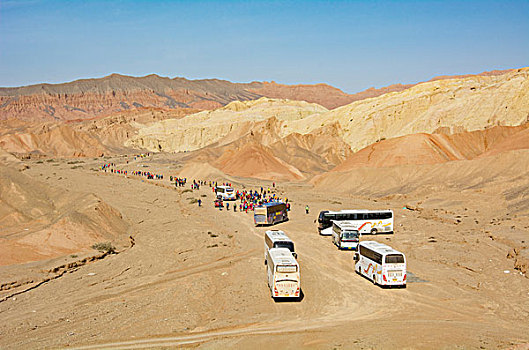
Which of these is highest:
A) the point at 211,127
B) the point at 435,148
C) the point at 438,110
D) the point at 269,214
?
the point at 438,110

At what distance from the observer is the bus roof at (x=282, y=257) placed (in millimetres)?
22172

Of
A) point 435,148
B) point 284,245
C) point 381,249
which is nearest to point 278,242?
point 284,245

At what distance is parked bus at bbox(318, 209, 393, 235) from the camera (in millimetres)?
38312

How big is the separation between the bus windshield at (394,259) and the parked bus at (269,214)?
19456 mm

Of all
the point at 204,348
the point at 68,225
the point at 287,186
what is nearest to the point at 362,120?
the point at 287,186

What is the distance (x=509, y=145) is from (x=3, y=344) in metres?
64.9

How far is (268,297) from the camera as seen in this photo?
2309cm

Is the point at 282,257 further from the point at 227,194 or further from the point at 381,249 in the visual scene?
the point at 227,194

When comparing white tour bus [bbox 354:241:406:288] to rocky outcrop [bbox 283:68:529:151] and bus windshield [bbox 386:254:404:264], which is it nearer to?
bus windshield [bbox 386:254:404:264]

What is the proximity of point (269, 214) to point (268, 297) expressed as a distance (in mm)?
20567

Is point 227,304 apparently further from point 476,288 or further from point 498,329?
point 476,288

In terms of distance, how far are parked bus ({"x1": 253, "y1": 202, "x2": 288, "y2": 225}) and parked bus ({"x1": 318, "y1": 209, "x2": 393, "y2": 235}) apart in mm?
5865

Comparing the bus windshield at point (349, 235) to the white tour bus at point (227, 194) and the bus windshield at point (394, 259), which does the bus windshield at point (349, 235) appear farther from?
the white tour bus at point (227, 194)

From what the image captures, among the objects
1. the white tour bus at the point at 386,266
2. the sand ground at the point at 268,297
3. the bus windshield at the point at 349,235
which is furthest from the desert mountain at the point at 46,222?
the white tour bus at the point at 386,266
